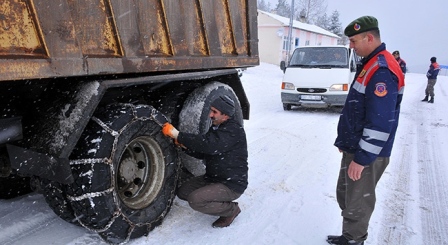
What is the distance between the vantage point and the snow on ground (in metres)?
3.07

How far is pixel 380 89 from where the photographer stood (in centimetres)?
249

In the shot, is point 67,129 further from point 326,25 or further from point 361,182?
point 326,25

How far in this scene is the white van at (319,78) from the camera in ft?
30.2

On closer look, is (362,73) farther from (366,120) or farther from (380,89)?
(366,120)

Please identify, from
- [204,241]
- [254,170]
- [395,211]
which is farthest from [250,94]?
[204,241]

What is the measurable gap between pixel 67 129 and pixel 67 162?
0.72 ft

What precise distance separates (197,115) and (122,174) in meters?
0.95

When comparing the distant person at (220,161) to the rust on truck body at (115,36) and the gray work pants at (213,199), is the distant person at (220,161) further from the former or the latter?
the rust on truck body at (115,36)

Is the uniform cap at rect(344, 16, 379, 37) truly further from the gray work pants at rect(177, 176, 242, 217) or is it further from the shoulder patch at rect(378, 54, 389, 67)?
the gray work pants at rect(177, 176, 242, 217)

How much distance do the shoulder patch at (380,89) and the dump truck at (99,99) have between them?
1.58 m

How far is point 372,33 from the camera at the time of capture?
8.75 feet

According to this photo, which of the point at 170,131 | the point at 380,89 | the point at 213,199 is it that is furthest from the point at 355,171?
the point at 170,131

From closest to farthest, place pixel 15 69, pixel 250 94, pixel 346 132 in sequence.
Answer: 1. pixel 15 69
2. pixel 346 132
3. pixel 250 94

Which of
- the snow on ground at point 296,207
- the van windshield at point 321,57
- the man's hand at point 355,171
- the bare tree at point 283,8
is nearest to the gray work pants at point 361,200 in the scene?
the man's hand at point 355,171
